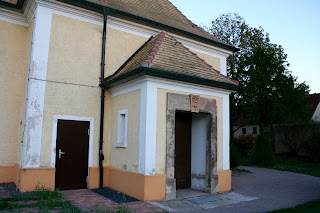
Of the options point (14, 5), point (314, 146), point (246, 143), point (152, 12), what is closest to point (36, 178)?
point (14, 5)

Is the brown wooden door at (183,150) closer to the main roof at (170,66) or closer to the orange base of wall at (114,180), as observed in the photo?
the orange base of wall at (114,180)

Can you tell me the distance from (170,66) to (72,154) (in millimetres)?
4128

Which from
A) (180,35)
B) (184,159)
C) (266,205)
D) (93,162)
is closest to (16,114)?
(93,162)

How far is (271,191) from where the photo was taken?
886cm

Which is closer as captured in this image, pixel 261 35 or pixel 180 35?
pixel 180 35

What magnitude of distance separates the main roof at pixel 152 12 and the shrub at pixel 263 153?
7.07m

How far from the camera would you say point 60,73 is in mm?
8578

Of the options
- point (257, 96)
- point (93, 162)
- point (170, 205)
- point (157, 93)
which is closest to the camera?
point (170, 205)

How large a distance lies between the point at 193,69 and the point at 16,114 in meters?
5.98

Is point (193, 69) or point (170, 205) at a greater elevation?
point (193, 69)

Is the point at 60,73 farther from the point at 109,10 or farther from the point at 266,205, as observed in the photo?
the point at 266,205

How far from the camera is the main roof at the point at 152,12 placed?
29.7ft

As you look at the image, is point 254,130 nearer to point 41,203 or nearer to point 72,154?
point 72,154

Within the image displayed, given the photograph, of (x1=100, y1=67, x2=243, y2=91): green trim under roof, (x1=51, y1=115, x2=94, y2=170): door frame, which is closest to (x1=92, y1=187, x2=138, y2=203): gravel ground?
(x1=51, y1=115, x2=94, y2=170): door frame
